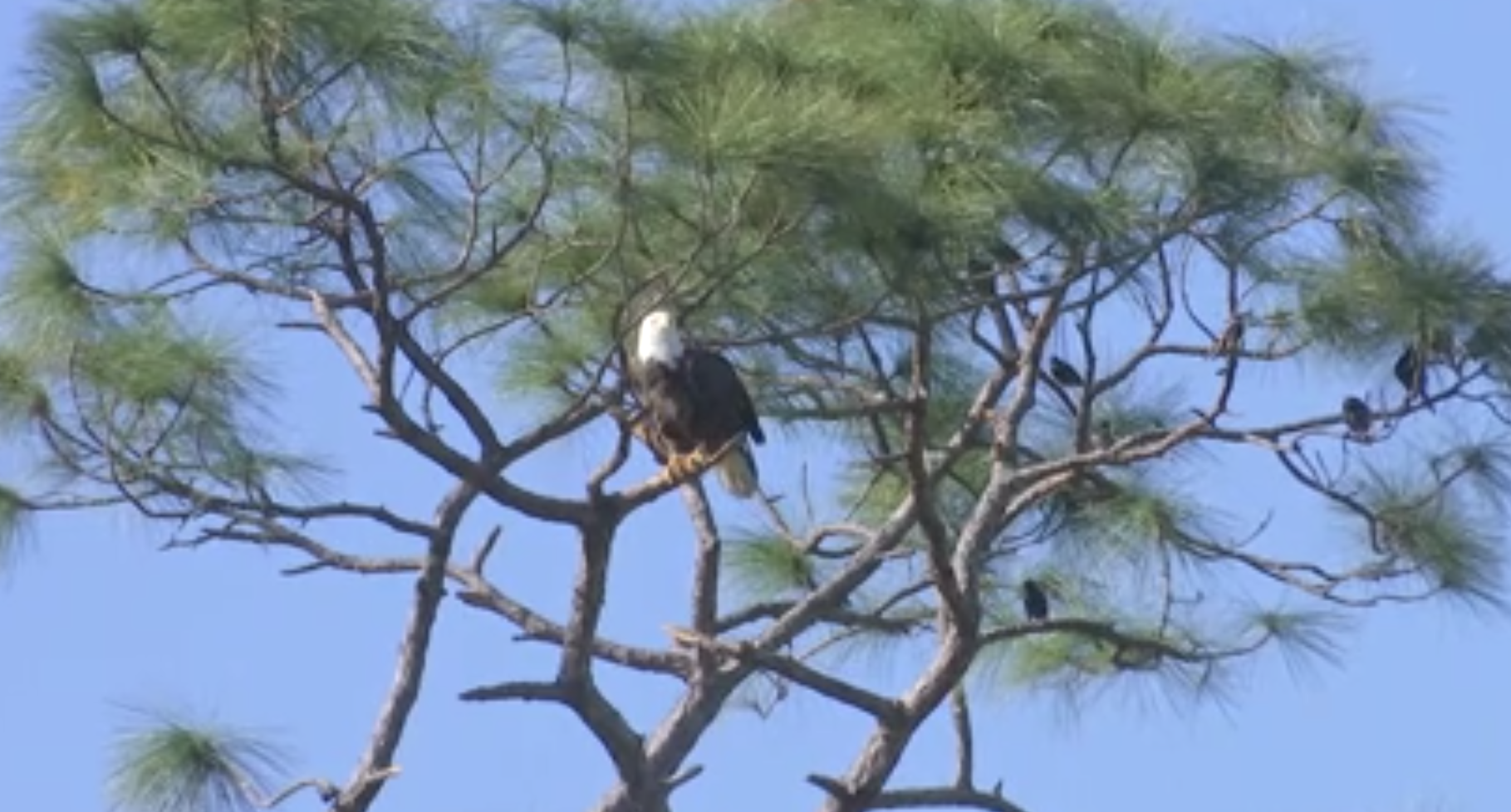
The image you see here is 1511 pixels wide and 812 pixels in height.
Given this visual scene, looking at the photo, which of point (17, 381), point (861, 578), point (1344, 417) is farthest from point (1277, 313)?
point (17, 381)

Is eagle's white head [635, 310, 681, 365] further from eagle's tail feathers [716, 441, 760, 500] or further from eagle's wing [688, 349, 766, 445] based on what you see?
eagle's tail feathers [716, 441, 760, 500]

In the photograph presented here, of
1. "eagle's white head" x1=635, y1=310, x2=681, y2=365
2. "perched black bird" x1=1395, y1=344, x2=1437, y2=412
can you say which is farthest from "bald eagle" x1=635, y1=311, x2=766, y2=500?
"perched black bird" x1=1395, y1=344, x2=1437, y2=412

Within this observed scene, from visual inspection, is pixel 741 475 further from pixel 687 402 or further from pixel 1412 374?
pixel 1412 374

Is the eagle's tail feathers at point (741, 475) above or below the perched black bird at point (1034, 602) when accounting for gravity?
above

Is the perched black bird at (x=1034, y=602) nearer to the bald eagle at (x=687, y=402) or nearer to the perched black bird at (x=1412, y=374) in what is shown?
the bald eagle at (x=687, y=402)

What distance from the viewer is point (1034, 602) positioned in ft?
24.4

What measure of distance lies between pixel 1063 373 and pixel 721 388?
0.45 metres

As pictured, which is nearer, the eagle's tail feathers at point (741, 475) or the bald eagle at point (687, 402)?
the bald eagle at point (687, 402)

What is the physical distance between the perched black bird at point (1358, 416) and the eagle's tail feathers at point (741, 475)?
87cm

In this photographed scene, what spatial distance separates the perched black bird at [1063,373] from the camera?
7219 mm

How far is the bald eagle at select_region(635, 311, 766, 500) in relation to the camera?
Result: 271 inches

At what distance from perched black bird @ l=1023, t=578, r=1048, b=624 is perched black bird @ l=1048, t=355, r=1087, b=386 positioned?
0.35 metres

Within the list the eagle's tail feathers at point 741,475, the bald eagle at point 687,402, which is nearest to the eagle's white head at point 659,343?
the bald eagle at point 687,402

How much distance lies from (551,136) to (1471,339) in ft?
4.24
